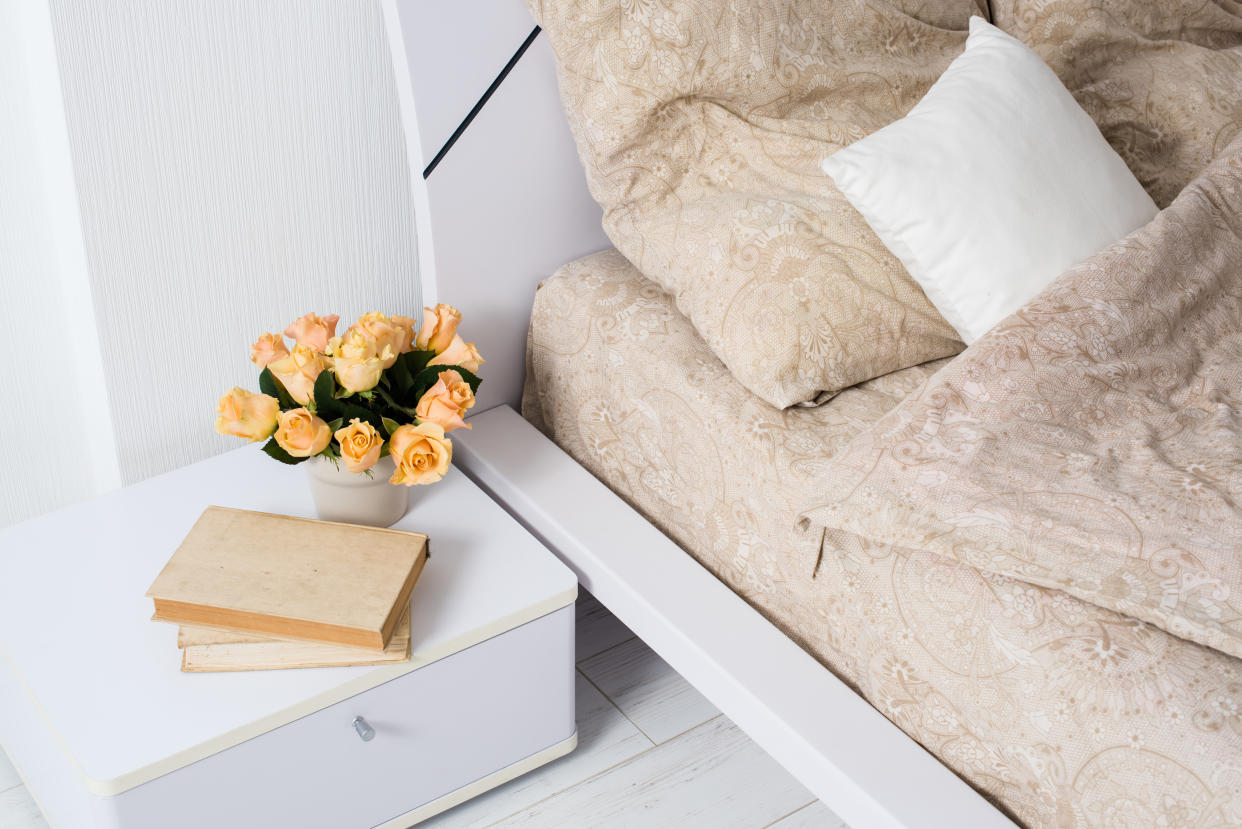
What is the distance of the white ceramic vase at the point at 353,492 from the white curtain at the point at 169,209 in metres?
0.29

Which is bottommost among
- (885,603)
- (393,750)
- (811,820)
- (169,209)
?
(811,820)

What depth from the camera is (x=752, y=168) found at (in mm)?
1387

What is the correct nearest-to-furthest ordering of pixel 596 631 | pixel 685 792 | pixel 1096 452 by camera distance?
pixel 1096 452, pixel 685 792, pixel 596 631

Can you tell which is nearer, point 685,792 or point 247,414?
point 247,414

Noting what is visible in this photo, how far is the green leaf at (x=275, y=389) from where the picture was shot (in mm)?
1247

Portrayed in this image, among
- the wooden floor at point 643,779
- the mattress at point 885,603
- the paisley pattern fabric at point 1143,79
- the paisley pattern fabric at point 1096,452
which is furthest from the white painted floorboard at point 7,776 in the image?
the paisley pattern fabric at point 1143,79

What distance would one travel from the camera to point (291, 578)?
1.15 meters

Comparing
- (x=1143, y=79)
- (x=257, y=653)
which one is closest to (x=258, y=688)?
(x=257, y=653)

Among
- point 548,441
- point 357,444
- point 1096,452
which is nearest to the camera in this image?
point 1096,452

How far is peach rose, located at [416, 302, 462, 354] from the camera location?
134cm

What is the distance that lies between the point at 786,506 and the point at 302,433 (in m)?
0.54

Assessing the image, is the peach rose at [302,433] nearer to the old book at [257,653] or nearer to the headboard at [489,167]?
the old book at [257,653]

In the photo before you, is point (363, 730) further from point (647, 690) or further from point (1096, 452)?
point (1096, 452)

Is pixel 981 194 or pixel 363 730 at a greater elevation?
pixel 981 194
